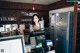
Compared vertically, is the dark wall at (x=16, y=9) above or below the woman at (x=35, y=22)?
above

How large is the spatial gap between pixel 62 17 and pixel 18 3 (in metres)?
1.86

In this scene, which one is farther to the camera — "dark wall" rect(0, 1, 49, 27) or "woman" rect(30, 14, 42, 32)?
"dark wall" rect(0, 1, 49, 27)

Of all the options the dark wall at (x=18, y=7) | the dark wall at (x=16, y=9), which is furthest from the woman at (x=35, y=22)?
the dark wall at (x=16, y=9)

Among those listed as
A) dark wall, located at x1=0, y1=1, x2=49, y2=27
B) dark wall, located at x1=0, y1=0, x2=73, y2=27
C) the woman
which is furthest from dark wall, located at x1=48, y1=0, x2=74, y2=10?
the woman

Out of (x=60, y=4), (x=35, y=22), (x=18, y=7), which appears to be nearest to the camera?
(x=35, y=22)

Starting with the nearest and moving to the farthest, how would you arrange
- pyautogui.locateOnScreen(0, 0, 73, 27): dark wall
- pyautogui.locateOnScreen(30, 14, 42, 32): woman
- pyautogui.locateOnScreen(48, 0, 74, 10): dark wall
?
pyautogui.locateOnScreen(30, 14, 42, 32): woman → pyautogui.locateOnScreen(48, 0, 74, 10): dark wall → pyautogui.locateOnScreen(0, 0, 73, 27): dark wall

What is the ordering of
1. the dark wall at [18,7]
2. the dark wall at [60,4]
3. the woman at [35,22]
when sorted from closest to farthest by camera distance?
the woman at [35,22] → the dark wall at [60,4] → the dark wall at [18,7]

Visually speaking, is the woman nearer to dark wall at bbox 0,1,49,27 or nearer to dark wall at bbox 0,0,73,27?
dark wall at bbox 0,0,73,27

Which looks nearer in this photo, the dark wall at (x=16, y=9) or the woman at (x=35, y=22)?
the woman at (x=35, y=22)

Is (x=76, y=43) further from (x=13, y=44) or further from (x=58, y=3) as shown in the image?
(x=13, y=44)

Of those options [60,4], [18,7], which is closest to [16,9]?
[18,7]

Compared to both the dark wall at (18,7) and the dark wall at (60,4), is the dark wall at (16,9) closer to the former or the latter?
the dark wall at (18,7)

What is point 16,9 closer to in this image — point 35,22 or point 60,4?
point 60,4

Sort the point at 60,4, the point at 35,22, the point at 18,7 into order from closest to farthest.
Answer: the point at 35,22 → the point at 60,4 → the point at 18,7
